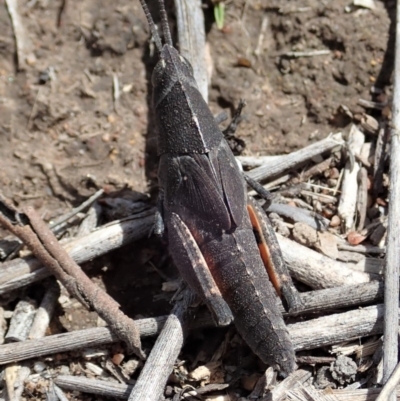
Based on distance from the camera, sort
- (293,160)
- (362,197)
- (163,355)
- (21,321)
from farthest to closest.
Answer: (293,160) → (362,197) → (21,321) → (163,355)

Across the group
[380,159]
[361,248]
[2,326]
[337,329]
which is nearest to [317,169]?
[380,159]

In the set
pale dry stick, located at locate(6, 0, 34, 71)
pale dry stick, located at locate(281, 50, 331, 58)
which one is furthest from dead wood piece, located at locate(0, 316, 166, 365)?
pale dry stick, located at locate(281, 50, 331, 58)

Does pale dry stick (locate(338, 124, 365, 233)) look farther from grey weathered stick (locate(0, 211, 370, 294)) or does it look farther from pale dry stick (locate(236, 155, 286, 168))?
pale dry stick (locate(236, 155, 286, 168))

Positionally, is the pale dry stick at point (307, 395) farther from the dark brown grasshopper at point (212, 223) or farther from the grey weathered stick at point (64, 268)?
the grey weathered stick at point (64, 268)

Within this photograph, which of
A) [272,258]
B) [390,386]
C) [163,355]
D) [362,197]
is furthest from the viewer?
[362,197]

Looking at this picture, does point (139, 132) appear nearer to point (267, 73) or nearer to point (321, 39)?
point (267, 73)

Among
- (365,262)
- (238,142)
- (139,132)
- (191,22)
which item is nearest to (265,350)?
(365,262)

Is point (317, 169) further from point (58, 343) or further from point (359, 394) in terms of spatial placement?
point (58, 343)
